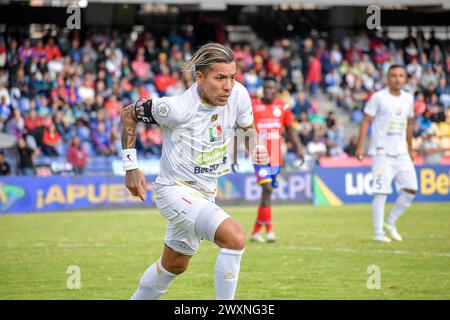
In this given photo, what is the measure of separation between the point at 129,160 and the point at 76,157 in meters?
15.6

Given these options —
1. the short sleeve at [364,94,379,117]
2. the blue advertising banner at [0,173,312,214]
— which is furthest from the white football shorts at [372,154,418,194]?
the blue advertising banner at [0,173,312,214]

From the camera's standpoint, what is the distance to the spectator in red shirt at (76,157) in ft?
74.0

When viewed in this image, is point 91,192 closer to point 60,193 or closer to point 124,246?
point 60,193

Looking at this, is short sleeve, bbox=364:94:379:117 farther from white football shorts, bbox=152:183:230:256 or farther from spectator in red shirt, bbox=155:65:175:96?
spectator in red shirt, bbox=155:65:175:96

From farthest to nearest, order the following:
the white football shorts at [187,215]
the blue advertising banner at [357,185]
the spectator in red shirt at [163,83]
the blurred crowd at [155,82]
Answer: the spectator in red shirt at [163,83]
the blurred crowd at [155,82]
the blue advertising banner at [357,185]
the white football shorts at [187,215]

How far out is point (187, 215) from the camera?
23.5 feet

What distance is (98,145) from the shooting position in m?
24.3

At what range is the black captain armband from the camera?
24.2ft

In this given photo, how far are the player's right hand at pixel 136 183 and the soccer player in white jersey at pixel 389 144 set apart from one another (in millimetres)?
7756

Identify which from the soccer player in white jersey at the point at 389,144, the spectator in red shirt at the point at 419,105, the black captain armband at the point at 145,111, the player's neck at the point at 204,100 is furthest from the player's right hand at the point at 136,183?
the spectator in red shirt at the point at 419,105

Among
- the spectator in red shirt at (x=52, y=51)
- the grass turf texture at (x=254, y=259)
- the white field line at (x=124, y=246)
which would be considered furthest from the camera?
the spectator in red shirt at (x=52, y=51)

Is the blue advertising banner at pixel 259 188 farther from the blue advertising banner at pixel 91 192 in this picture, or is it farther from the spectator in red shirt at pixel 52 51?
the spectator in red shirt at pixel 52 51

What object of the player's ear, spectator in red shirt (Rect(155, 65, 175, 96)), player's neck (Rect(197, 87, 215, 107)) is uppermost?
spectator in red shirt (Rect(155, 65, 175, 96))

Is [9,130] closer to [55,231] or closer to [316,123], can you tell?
[55,231]
